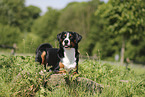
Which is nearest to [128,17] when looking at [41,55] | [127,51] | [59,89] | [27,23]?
[127,51]

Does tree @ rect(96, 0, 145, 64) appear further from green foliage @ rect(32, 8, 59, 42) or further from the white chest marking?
green foliage @ rect(32, 8, 59, 42)

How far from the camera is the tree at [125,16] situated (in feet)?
48.9

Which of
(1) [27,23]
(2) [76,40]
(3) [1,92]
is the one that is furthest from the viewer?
(1) [27,23]

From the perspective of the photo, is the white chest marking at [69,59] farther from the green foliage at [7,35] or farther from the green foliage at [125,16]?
the green foliage at [7,35]

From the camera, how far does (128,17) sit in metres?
14.8

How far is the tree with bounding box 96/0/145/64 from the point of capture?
14906 mm

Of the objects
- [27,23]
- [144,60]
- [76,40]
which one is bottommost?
[144,60]

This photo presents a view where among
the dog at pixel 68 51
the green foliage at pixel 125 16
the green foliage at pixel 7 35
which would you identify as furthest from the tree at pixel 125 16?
the green foliage at pixel 7 35

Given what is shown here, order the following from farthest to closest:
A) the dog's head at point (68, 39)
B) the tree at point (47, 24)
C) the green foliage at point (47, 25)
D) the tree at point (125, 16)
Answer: the tree at point (47, 24), the green foliage at point (47, 25), the tree at point (125, 16), the dog's head at point (68, 39)

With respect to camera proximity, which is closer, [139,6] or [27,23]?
[139,6]

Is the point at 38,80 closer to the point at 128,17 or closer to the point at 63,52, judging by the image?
the point at 63,52

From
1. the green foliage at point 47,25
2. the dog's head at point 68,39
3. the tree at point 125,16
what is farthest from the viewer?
the green foliage at point 47,25

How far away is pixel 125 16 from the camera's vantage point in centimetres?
1509

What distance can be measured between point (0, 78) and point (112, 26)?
12.7 m
